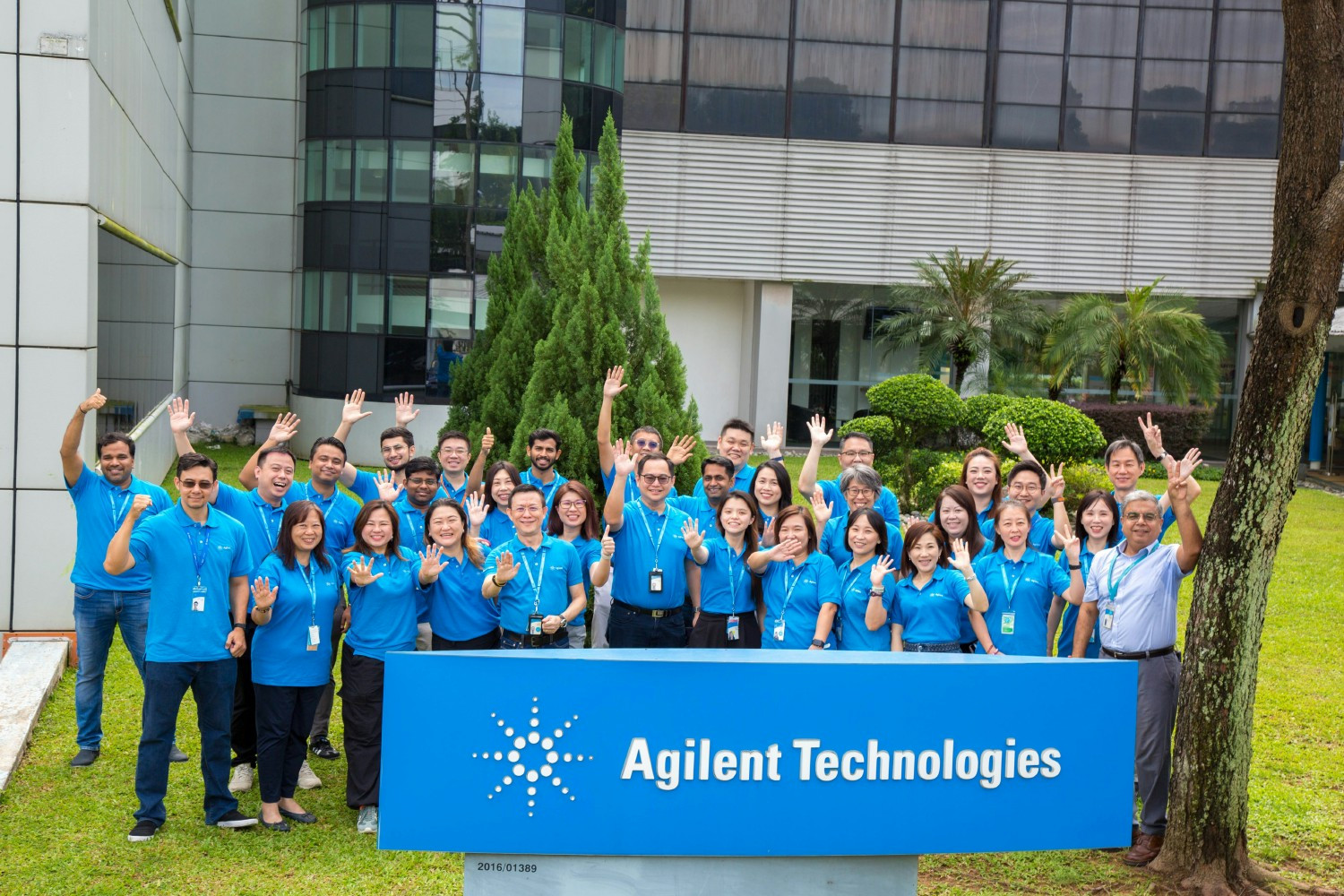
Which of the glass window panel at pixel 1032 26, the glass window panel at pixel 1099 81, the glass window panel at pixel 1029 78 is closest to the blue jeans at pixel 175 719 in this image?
the glass window panel at pixel 1029 78

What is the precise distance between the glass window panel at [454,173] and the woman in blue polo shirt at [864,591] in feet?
51.7

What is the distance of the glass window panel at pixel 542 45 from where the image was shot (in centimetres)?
2077

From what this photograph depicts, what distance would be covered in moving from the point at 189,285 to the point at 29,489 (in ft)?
Answer: 51.2

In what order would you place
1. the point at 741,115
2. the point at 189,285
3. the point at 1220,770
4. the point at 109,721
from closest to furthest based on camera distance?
the point at 1220,770, the point at 109,721, the point at 189,285, the point at 741,115

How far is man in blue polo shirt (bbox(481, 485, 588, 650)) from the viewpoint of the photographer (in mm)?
6242

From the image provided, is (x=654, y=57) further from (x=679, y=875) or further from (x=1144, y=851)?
(x=679, y=875)

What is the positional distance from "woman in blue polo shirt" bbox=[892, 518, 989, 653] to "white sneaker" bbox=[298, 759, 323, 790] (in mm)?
3102

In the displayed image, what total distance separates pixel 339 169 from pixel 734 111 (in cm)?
819

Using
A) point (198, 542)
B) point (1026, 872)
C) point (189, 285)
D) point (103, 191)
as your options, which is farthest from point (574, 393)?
point (189, 285)

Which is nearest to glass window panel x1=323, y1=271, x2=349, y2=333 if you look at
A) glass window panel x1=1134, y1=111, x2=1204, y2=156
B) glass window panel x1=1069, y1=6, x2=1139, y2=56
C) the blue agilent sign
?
glass window panel x1=1069, y1=6, x2=1139, y2=56

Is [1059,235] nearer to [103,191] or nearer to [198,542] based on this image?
[103,191]

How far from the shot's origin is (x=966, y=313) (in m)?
24.5

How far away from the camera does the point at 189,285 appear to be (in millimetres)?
23203

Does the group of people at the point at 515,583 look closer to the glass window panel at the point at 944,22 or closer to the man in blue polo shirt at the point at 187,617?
the man in blue polo shirt at the point at 187,617
